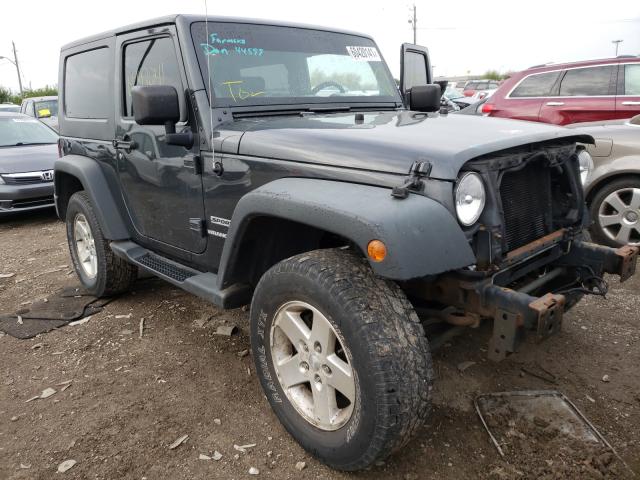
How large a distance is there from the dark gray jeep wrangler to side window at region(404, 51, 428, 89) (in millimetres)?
40

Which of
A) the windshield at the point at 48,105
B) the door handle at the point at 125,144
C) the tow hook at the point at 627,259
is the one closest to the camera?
the tow hook at the point at 627,259

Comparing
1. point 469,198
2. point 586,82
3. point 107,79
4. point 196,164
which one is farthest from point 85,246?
point 586,82

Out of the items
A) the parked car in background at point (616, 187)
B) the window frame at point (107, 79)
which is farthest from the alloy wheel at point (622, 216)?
the window frame at point (107, 79)

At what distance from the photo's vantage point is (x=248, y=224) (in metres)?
2.54

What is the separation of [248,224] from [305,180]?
0.37 meters

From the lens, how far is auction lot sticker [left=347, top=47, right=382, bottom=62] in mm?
3702

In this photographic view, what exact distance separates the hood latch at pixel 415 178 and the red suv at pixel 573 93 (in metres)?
5.63

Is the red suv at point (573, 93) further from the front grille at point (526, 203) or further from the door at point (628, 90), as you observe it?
the front grille at point (526, 203)

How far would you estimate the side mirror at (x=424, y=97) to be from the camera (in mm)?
3824

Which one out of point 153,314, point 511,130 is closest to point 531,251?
point 511,130

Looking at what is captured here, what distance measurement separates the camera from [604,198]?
4832 millimetres

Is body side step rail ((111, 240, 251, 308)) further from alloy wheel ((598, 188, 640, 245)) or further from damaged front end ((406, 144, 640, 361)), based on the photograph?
alloy wheel ((598, 188, 640, 245))

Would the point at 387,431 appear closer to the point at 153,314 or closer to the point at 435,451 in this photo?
the point at 435,451

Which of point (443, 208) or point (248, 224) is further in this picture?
point (248, 224)
